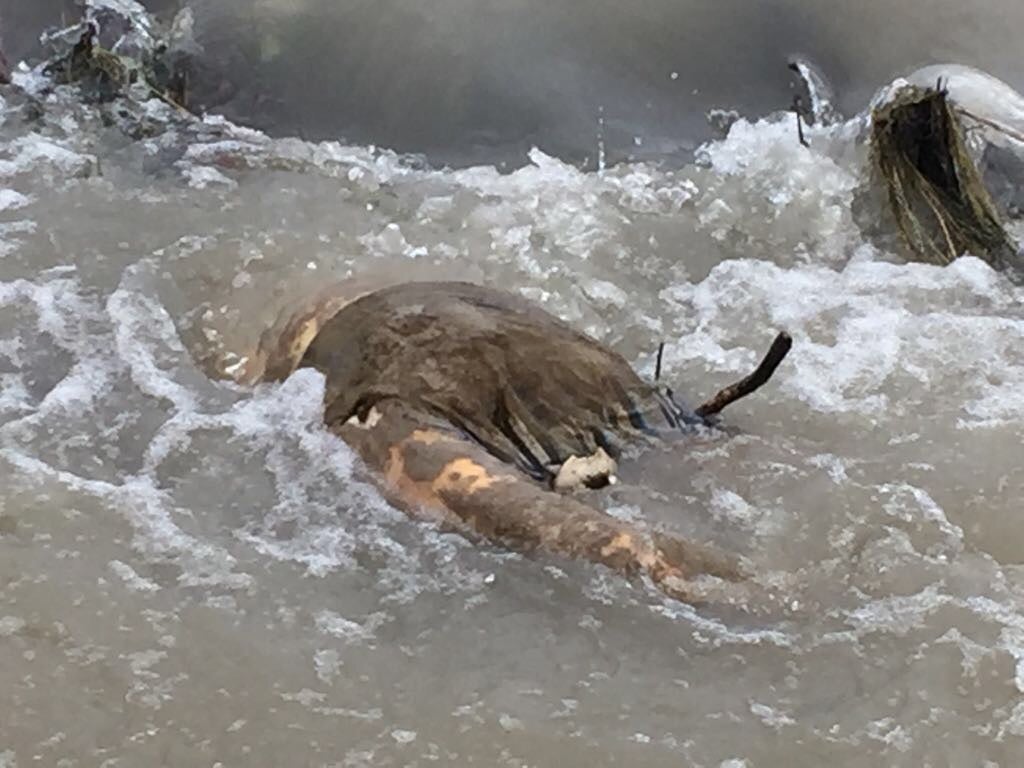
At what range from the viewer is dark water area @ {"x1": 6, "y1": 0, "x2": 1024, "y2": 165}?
5.77 meters

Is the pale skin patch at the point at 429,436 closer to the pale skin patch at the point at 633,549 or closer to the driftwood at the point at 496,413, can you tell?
the driftwood at the point at 496,413

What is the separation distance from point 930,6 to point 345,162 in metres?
3.06

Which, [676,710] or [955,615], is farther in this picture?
[955,615]

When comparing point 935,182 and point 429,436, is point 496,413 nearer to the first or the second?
point 429,436

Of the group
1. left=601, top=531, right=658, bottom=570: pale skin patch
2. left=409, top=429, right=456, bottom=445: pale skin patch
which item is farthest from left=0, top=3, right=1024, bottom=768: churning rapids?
left=409, top=429, right=456, bottom=445: pale skin patch

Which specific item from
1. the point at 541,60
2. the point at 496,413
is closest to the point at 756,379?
the point at 496,413

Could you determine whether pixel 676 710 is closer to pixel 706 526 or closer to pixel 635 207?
pixel 706 526

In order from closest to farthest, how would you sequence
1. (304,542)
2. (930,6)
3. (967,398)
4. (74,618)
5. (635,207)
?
(74,618) < (304,542) < (967,398) < (635,207) < (930,6)

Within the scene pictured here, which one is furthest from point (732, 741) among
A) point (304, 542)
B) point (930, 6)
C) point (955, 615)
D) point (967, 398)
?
point (930, 6)

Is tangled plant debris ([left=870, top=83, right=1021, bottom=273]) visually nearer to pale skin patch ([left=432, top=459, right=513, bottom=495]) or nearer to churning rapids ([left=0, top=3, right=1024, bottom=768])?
churning rapids ([left=0, top=3, right=1024, bottom=768])

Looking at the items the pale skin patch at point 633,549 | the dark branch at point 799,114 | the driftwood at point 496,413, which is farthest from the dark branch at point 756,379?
the dark branch at point 799,114

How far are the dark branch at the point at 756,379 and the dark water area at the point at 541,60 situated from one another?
2408mm

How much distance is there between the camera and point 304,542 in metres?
3.06

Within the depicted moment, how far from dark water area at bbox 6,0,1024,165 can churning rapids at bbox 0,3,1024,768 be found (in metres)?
0.45
